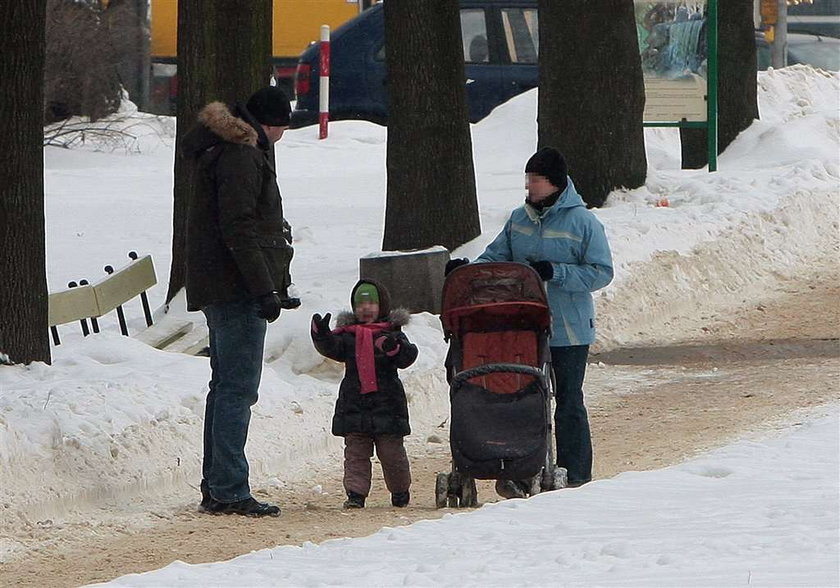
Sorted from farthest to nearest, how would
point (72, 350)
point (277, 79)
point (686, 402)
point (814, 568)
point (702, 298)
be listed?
point (277, 79) < point (702, 298) < point (686, 402) < point (72, 350) < point (814, 568)

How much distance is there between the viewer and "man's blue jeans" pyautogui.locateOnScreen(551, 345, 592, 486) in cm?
768

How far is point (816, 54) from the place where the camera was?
3117 centimetres

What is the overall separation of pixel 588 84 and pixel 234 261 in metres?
7.44

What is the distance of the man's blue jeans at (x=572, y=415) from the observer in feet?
25.2

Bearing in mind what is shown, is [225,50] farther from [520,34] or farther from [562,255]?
[520,34]

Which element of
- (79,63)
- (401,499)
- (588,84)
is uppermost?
(79,63)

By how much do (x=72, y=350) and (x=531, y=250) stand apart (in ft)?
9.61

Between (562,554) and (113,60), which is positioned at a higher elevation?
(113,60)

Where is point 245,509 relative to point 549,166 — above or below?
below

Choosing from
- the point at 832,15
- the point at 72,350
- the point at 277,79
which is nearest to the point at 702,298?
the point at 72,350

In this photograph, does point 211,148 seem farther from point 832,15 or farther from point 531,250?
point 832,15

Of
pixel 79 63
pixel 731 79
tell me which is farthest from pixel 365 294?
pixel 79 63

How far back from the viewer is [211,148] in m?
7.38

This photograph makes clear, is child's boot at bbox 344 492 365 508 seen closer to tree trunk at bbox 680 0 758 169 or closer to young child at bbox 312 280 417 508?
young child at bbox 312 280 417 508
